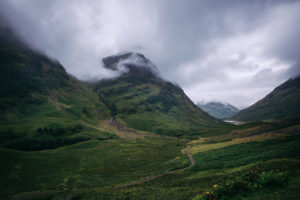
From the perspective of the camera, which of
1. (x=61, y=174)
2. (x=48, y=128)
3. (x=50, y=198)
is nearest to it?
(x=50, y=198)

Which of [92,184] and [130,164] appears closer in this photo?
→ [92,184]

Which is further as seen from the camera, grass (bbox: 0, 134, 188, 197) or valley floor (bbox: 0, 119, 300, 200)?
grass (bbox: 0, 134, 188, 197)

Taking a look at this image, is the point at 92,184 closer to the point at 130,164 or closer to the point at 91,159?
the point at 130,164

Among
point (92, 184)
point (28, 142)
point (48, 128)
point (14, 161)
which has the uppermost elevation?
point (48, 128)

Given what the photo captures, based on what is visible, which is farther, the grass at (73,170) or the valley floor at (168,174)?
the grass at (73,170)

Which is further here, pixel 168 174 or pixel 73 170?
pixel 73 170

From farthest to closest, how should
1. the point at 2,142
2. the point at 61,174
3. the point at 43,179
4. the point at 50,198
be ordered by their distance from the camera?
the point at 2,142, the point at 61,174, the point at 43,179, the point at 50,198

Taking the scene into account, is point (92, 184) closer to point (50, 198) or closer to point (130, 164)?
point (50, 198)

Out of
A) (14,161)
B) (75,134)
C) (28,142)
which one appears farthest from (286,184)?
(75,134)

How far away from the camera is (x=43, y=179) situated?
7431 centimetres

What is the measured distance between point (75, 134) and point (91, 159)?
83.1 meters

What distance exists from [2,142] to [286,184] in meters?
179

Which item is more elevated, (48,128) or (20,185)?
(48,128)

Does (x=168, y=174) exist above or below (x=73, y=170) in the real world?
below
